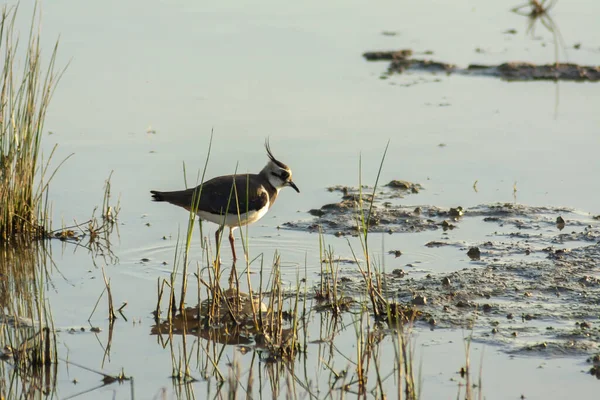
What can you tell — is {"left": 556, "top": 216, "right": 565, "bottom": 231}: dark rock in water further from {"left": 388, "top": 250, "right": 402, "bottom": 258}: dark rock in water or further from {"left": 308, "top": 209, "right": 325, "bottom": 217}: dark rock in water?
{"left": 308, "top": 209, "right": 325, "bottom": 217}: dark rock in water

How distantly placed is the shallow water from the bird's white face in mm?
373

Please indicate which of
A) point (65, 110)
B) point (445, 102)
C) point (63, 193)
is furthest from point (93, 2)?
point (63, 193)

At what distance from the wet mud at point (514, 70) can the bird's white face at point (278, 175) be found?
16.5 feet

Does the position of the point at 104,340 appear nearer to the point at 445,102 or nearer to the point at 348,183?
the point at 348,183

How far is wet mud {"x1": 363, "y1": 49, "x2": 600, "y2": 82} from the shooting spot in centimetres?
1359

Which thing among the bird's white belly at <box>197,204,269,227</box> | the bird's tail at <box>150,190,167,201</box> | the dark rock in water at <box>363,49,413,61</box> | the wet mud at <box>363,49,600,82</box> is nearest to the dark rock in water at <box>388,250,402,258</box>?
the bird's white belly at <box>197,204,269,227</box>

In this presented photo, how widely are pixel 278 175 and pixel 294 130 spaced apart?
2.12 metres

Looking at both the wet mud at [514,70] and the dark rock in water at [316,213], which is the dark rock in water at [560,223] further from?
the wet mud at [514,70]

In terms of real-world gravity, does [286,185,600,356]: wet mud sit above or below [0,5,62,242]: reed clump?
below

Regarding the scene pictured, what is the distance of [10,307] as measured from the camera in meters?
6.95

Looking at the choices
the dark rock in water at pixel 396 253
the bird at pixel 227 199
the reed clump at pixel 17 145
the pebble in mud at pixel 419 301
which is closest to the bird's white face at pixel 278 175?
the bird at pixel 227 199

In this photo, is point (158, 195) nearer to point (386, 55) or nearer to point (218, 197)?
point (218, 197)

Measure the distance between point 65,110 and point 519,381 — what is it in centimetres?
697

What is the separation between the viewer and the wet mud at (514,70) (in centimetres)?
1359
